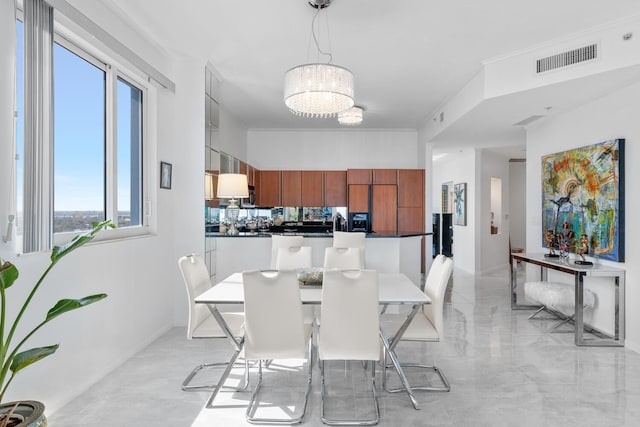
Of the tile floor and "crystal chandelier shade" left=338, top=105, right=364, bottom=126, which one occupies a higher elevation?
"crystal chandelier shade" left=338, top=105, right=364, bottom=126

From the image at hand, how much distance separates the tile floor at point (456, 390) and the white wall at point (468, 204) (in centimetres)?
443

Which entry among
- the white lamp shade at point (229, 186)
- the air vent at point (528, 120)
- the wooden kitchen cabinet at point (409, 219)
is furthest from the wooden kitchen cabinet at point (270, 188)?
the air vent at point (528, 120)

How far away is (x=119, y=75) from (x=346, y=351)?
308cm

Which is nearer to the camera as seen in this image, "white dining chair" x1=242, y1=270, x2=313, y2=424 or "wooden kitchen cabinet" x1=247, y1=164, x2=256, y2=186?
"white dining chair" x1=242, y1=270, x2=313, y2=424

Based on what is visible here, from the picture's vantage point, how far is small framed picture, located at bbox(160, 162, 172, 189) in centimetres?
413

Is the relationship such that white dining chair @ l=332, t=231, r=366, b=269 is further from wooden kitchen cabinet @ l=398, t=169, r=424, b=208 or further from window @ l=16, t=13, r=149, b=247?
wooden kitchen cabinet @ l=398, t=169, r=424, b=208

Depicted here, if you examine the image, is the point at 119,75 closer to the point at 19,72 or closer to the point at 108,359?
the point at 19,72

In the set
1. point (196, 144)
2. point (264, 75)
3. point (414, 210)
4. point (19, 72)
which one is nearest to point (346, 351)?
point (19, 72)

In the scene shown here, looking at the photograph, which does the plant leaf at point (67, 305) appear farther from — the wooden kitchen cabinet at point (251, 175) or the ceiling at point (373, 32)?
the wooden kitchen cabinet at point (251, 175)

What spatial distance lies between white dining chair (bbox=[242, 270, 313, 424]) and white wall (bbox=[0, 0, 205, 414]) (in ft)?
4.11

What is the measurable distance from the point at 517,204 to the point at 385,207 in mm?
4518

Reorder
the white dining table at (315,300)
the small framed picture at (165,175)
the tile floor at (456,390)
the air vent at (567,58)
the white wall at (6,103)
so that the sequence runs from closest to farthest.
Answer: the white wall at (6,103)
the tile floor at (456,390)
the white dining table at (315,300)
the air vent at (567,58)
the small framed picture at (165,175)

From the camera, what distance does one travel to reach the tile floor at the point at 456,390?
2539mm

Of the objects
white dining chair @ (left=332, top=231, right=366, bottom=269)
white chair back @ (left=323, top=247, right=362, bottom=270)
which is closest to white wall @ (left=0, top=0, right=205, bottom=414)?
white chair back @ (left=323, top=247, right=362, bottom=270)
